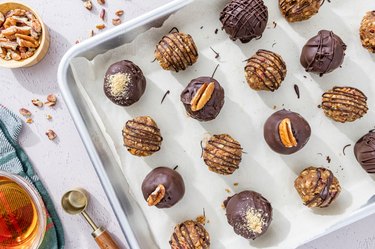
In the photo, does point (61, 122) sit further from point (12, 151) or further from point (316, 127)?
point (316, 127)

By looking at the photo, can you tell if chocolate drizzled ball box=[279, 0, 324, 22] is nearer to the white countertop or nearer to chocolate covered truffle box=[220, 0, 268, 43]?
chocolate covered truffle box=[220, 0, 268, 43]

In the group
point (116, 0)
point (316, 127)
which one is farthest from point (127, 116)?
point (316, 127)

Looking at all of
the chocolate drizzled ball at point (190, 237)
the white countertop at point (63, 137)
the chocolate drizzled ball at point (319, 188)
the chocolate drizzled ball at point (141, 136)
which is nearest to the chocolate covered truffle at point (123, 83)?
the chocolate drizzled ball at point (141, 136)

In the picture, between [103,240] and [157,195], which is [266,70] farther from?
[103,240]

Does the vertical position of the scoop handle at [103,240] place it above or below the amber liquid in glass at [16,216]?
below

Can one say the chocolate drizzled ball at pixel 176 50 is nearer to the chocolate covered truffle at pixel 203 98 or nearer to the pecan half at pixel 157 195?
the chocolate covered truffle at pixel 203 98

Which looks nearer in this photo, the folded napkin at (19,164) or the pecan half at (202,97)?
the pecan half at (202,97)
